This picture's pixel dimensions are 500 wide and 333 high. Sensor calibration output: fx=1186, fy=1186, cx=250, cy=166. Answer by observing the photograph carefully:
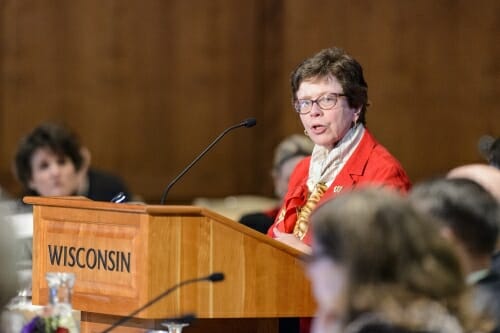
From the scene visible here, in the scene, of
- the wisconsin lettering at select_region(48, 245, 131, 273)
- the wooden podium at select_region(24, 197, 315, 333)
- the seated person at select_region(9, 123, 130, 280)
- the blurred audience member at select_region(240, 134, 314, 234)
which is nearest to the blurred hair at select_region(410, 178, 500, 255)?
the wooden podium at select_region(24, 197, 315, 333)

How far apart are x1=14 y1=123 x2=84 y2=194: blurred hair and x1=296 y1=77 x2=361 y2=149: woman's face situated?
7.67ft

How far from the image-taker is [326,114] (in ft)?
13.9

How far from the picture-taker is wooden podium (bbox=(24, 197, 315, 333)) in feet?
11.9

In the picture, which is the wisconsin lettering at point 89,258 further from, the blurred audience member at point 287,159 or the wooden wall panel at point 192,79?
the wooden wall panel at point 192,79

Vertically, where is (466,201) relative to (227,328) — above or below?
above

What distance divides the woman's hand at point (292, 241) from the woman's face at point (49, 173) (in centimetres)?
238

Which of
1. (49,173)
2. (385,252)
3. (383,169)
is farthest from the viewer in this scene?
(49,173)

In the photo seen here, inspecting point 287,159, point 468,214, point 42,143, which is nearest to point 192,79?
point 287,159

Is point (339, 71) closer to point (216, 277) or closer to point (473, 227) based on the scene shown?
point (216, 277)

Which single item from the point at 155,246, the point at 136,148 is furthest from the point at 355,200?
the point at 136,148

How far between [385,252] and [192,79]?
19.8 feet

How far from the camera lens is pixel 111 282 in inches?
148

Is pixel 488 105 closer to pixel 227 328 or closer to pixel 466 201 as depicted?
pixel 227 328

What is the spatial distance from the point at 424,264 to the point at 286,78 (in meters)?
5.79
